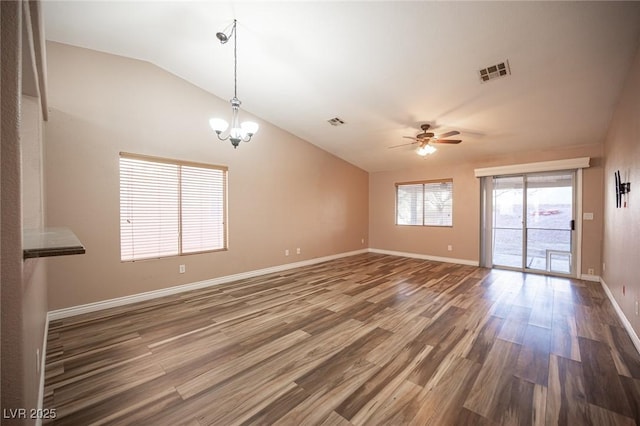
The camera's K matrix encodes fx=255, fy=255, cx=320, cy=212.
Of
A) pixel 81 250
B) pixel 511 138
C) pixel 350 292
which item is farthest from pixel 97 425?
pixel 511 138

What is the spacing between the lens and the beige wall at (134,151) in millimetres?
3234

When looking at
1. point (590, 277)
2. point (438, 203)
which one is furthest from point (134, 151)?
point (590, 277)

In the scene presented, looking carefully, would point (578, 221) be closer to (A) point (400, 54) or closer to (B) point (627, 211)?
(B) point (627, 211)

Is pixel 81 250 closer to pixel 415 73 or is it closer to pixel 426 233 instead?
pixel 415 73

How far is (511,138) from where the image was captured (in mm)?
4863

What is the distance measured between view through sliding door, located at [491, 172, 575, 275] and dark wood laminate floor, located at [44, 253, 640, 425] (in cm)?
147

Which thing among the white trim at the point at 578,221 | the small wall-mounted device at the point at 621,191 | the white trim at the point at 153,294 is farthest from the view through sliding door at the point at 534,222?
the white trim at the point at 153,294

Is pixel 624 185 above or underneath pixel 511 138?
underneath

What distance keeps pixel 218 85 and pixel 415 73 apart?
10.2 feet

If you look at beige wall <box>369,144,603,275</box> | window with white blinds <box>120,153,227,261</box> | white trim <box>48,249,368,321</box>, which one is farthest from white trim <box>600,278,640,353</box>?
window with white blinds <box>120,153,227,261</box>

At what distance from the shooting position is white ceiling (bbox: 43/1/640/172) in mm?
A: 2518

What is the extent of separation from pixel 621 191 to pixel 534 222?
2.66 m

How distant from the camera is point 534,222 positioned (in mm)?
Answer: 5449

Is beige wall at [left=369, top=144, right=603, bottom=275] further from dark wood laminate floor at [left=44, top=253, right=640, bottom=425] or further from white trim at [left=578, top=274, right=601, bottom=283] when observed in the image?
dark wood laminate floor at [left=44, top=253, right=640, bottom=425]
